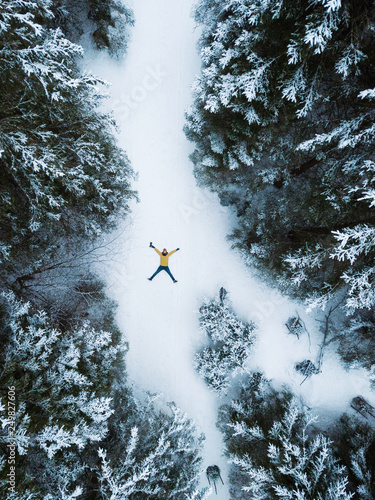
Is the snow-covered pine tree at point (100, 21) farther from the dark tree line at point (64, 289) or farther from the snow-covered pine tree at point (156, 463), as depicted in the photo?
the snow-covered pine tree at point (156, 463)

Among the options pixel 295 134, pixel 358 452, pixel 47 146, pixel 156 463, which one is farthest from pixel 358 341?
pixel 47 146

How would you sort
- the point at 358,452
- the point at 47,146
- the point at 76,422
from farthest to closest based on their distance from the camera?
the point at 358,452
the point at 76,422
the point at 47,146

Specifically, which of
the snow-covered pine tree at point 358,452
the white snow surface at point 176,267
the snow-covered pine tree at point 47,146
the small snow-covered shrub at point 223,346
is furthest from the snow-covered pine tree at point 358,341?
the snow-covered pine tree at point 47,146

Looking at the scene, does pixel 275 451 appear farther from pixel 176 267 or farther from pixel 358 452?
pixel 176 267

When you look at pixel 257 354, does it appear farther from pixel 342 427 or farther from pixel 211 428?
Result: pixel 342 427

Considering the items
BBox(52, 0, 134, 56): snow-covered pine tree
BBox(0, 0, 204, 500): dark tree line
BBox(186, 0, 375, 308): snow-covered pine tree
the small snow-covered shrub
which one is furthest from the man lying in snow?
BBox(52, 0, 134, 56): snow-covered pine tree

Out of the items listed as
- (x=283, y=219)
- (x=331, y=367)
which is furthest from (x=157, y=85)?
(x=331, y=367)
